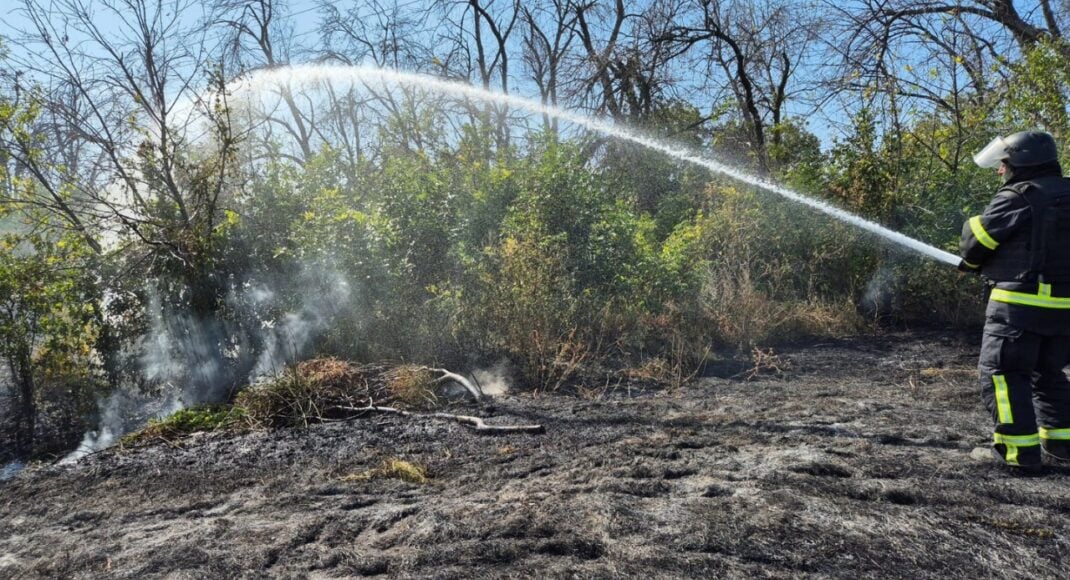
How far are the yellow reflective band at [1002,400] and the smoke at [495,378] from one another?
3690 mm

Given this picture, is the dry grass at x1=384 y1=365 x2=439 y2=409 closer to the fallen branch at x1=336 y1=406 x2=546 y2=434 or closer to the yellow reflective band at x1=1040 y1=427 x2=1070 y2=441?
the fallen branch at x1=336 y1=406 x2=546 y2=434

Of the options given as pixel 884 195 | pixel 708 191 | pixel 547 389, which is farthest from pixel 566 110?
pixel 547 389

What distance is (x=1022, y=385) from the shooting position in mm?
3246

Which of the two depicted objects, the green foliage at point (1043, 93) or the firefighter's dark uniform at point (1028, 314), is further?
the green foliage at point (1043, 93)

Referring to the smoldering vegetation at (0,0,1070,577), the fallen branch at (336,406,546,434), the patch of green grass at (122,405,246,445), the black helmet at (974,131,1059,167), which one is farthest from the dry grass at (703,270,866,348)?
the patch of green grass at (122,405,246,445)

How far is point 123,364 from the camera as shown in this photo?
267 inches

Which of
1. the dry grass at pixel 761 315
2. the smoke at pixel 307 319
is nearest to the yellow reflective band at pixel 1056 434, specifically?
the dry grass at pixel 761 315

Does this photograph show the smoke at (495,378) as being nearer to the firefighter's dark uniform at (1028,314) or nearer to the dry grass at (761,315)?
the dry grass at (761,315)

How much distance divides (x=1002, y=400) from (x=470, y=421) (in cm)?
310

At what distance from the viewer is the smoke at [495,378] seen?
6137 millimetres

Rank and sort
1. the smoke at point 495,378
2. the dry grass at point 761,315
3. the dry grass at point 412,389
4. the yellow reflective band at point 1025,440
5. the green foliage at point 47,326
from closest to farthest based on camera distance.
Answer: the yellow reflective band at point 1025,440 < the dry grass at point 412,389 < the green foliage at point 47,326 < the smoke at point 495,378 < the dry grass at point 761,315

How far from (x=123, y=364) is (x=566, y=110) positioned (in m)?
7.85

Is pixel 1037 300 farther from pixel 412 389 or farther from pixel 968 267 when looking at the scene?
pixel 412 389

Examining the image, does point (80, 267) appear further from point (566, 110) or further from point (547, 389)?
point (566, 110)
